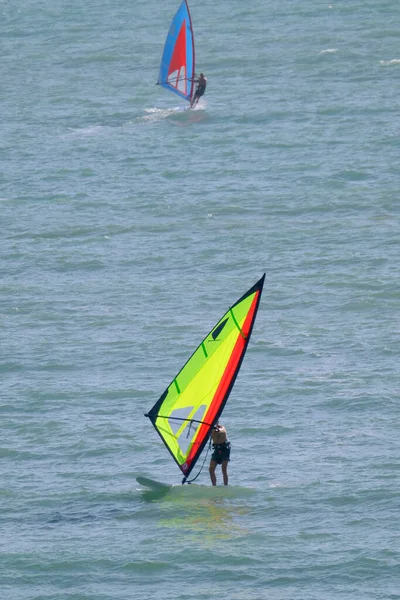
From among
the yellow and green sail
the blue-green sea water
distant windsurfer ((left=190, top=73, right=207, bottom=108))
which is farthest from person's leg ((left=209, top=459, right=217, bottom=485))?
distant windsurfer ((left=190, top=73, right=207, bottom=108))

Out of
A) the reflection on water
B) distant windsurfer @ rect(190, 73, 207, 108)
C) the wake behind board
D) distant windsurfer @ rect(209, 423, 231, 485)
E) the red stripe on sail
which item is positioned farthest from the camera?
distant windsurfer @ rect(190, 73, 207, 108)

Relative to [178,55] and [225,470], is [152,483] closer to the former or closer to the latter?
[225,470]

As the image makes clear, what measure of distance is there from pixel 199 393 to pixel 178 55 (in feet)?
130

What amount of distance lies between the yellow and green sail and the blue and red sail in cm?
3875

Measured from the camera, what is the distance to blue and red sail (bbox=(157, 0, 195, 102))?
66.8 metres

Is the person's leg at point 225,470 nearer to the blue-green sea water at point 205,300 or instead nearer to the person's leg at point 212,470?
the person's leg at point 212,470

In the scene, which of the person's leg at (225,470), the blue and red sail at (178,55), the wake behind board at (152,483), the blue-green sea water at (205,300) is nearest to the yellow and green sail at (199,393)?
the person's leg at (225,470)

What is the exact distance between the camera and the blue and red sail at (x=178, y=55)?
66.8 m

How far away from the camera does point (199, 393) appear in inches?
1172

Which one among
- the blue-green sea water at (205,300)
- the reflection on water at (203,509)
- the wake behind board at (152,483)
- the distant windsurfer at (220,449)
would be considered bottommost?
the blue-green sea water at (205,300)

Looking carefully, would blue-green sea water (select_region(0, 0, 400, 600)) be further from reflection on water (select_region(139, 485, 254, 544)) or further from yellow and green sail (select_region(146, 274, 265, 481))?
yellow and green sail (select_region(146, 274, 265, 481))

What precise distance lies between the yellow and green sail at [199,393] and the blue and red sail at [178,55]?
38752 millimetres

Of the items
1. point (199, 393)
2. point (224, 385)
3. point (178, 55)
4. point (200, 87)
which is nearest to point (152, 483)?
point (199, 393)

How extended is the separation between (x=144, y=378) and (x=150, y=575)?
1186cm
